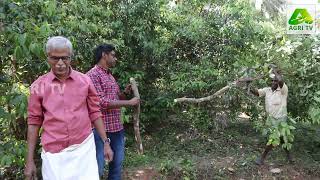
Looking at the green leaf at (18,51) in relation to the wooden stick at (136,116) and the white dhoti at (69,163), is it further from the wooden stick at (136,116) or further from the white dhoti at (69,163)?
the wooden stick at (136,116)

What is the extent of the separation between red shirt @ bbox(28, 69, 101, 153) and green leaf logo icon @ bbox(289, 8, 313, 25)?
5622 millimetres

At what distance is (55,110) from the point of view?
9.44ft

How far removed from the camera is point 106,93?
3975 mm

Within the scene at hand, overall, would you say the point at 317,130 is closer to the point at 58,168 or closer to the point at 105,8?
the point at 105,8

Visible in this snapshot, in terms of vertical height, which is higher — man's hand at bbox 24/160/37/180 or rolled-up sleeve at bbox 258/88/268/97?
rolled-up sleeve at bbox 258/88/268/97

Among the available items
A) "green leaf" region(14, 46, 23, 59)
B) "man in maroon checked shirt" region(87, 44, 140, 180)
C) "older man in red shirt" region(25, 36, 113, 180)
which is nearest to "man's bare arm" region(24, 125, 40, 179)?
"older man in red shirt" region(25, 36, 113, 180)

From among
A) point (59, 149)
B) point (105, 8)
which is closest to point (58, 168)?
point (59, 149)

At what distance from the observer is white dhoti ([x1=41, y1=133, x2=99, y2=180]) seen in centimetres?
292

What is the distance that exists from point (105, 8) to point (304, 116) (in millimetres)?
3486

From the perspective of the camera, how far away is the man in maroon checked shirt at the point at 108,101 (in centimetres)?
389

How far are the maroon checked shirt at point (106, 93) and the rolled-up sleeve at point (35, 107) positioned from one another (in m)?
0.96

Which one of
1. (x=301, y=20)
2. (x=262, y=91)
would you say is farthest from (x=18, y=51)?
(x=301, y=20)

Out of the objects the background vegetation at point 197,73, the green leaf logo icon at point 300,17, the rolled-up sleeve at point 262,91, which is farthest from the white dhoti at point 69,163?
the green leaf logo icon at point 300,17

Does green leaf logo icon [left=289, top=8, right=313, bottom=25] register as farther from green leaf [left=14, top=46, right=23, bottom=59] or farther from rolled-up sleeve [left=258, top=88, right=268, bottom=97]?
green leaf [left=14, top=46, right=23, bottom=59]
